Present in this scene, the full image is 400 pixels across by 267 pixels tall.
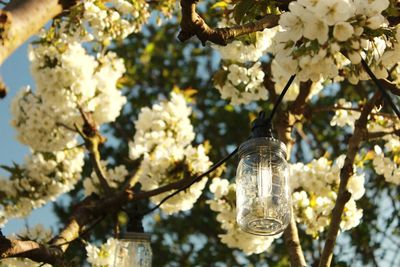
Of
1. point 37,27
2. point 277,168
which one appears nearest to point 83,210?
point 37,27

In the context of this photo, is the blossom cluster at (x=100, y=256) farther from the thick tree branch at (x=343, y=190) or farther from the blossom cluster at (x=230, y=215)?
the thick tree branch at (x=343, y=190)

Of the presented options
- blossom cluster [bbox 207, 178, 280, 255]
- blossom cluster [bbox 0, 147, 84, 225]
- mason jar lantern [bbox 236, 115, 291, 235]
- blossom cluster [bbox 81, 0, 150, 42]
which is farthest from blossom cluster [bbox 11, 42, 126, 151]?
mason jar lantern [bbox 236, 115, 291, 235]

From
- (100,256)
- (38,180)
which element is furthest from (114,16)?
(38,180)

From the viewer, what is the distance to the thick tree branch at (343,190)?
3.52m

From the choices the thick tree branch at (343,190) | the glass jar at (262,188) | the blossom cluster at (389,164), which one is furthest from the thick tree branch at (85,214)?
the glass jar at (262,188)

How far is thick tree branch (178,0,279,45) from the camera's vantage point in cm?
240

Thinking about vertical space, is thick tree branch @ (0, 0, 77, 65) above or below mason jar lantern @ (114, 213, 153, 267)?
above

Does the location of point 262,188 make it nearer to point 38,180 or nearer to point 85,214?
point 85,214

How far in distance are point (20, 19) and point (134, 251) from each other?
1.13 m

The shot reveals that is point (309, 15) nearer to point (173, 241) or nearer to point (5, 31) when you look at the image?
point (5, 31)

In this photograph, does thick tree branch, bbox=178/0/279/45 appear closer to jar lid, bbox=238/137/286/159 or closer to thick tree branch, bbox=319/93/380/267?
jar lid, bbox=238/137/286/159

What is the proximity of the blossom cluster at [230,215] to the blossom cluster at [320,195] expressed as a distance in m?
Answer: 0.28

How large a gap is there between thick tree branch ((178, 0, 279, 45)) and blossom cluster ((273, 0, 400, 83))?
39cm

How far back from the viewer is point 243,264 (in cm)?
848
